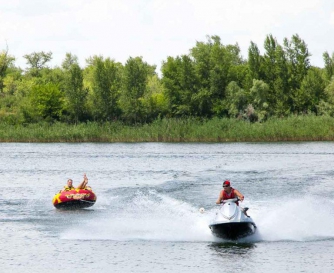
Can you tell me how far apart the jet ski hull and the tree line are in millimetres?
81036

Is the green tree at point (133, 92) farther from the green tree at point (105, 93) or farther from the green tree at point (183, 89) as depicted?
the green tree at point (183, 89)

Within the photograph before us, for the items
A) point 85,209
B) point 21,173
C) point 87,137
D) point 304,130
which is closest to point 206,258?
point 85,209

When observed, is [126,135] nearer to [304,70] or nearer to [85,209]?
[304,70]

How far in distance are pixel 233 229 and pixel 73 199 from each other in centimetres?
1106

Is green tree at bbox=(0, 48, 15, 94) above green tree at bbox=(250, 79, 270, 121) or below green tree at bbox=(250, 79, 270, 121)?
above

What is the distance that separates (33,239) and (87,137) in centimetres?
6488

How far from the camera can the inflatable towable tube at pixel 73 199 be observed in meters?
34.8

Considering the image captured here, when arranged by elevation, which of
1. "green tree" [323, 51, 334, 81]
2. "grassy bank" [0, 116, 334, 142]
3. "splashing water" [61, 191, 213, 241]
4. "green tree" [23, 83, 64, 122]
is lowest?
"splashing water" [61, 191, 213, 241]

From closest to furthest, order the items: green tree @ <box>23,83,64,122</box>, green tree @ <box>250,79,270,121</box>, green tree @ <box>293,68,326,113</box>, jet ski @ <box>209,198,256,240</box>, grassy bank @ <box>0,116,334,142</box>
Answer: jet ski @ <box>209,198,256,240</box> < grassy bank @ <box>0,116,334,142</box> < green tree @ <box>250,79,270,121</box> < green tree @ <box>293,68,326,113</box> < green tree @ <box>23,83,64,122</box>

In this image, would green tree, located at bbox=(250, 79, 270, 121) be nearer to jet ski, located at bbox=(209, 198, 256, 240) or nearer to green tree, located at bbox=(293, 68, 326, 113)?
green tree, located at bbox=(293, 68, 326, 113)

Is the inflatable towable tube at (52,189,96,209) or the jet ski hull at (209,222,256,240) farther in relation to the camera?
the inflatable towable tube at (52,189,96,209)

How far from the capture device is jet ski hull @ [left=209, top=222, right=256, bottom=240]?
25641 millimetres

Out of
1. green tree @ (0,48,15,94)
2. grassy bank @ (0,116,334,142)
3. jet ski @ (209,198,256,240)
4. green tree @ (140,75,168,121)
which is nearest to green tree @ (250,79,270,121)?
grassy bank @ (0,116,334,142)

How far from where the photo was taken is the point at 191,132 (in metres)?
89.6
